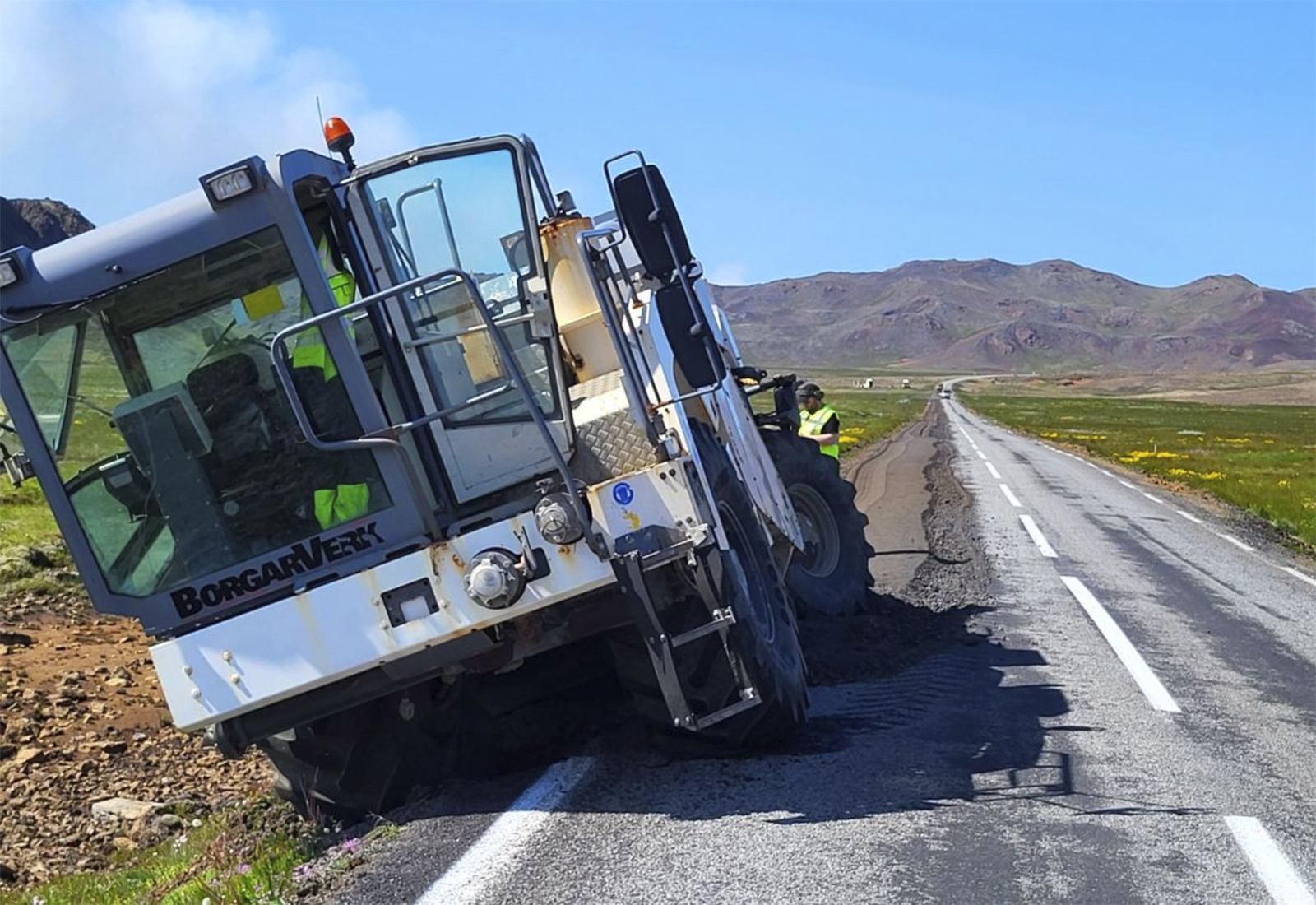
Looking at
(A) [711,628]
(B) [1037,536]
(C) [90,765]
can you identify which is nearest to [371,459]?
(A) [711,628]

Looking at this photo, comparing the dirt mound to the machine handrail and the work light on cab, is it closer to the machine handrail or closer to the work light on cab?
the machine handrail

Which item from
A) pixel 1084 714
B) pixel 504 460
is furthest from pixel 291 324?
pixel 1084 714

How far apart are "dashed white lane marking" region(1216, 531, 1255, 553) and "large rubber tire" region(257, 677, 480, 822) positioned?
12922mm

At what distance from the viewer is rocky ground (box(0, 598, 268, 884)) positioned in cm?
745

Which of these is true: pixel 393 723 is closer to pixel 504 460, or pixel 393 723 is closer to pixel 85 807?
pixel 504 460

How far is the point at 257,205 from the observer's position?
225 inches

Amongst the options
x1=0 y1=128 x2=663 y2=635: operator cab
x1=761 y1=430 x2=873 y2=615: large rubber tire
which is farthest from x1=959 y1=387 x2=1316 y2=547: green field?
x1=0 y1=128 x2=663 y2=635: operator cab

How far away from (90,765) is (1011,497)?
16.9 meters

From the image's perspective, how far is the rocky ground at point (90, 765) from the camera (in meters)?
Answer: 7.45

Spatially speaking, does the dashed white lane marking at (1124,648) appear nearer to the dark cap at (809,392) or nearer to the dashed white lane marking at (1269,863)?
the dashed white lane marking at (1269,863)

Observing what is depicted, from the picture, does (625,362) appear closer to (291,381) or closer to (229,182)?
(291,381)

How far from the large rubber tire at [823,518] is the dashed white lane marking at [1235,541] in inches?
294

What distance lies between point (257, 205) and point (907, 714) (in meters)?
4.18

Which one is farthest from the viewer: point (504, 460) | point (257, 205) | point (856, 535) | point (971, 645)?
point (856, 535)
